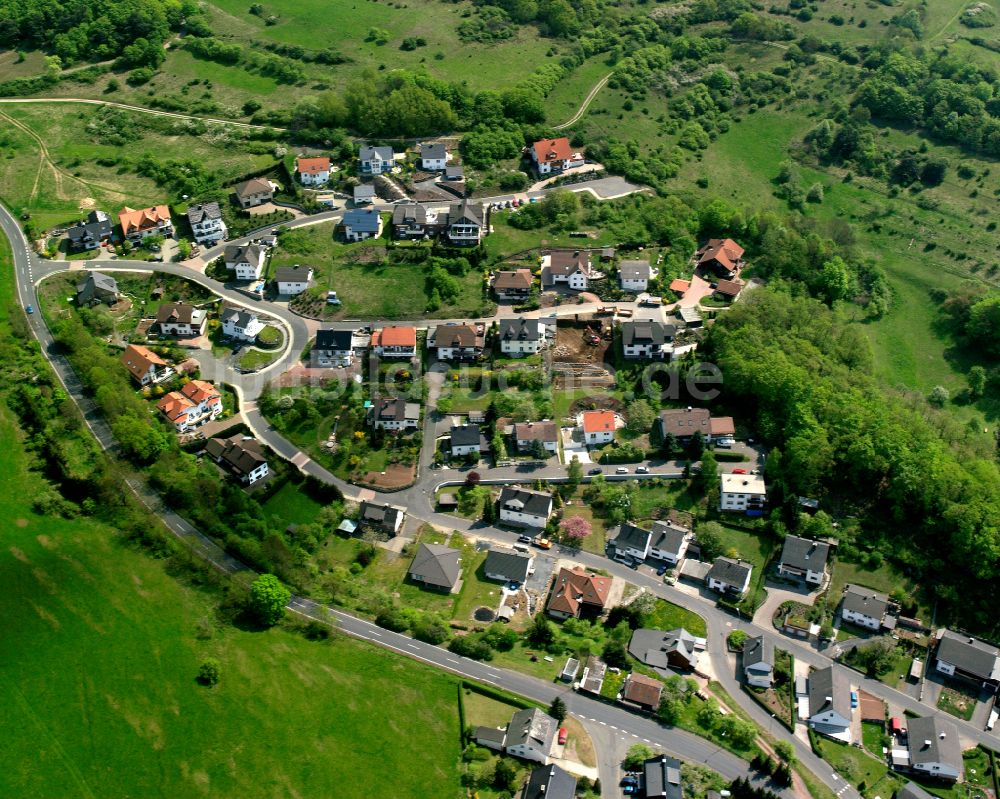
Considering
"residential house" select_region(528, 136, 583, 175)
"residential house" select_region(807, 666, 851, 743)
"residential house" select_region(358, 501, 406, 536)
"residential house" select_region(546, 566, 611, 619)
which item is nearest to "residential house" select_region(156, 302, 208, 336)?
"residential house" select_region(358, 501, 406, 536)

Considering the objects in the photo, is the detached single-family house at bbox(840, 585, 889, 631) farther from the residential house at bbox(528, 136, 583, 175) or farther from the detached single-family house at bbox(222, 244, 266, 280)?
the detached single-family house at bbox(222, 244, 266, 280)

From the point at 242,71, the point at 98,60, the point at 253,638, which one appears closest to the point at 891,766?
the point at 253,638

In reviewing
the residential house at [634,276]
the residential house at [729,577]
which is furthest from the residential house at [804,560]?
→ the residential house at [634,276]

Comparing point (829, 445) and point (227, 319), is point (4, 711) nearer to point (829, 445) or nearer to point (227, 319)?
point (227, 319)

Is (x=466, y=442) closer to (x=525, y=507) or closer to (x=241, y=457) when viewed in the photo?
(x=525, y=507)

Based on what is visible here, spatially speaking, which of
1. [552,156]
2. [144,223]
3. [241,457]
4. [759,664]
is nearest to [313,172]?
[144,223]

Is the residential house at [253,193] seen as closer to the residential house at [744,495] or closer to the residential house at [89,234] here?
the residential house at [89,234]
